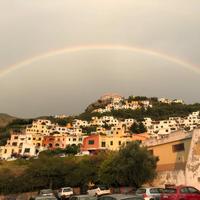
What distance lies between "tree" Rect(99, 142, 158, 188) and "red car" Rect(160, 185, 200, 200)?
1637 cm

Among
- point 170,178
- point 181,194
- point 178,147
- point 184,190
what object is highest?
point 178,147

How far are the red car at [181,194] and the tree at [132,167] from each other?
645 inches

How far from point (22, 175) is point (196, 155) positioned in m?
28.2

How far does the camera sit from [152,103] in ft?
580

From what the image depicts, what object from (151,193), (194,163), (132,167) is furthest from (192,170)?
(151,193)

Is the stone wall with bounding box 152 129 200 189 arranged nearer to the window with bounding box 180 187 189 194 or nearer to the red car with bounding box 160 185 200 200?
the red car with bounding box 160 185 200 200

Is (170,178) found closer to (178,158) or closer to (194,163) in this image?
(178,158)

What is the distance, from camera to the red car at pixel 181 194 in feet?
67.1

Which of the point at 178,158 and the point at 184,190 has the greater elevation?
the point at 178,158

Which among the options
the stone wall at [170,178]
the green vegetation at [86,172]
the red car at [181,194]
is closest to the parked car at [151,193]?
the red car at [181,194]

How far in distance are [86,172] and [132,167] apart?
1134cm

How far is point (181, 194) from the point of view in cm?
2056

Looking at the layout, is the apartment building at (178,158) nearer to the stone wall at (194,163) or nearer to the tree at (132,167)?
the stone wall at (194,163)

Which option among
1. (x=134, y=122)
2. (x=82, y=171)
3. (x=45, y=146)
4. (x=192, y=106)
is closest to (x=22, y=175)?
(x=82, y=171)
